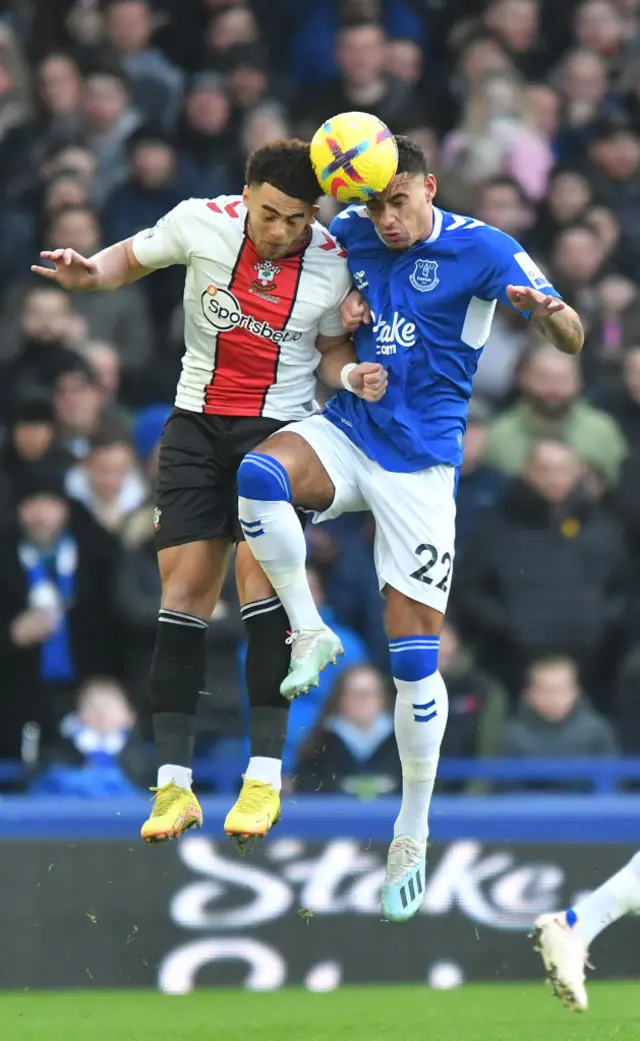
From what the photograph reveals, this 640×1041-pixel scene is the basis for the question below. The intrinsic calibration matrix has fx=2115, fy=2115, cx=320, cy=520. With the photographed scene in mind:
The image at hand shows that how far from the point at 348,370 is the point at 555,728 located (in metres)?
3.62

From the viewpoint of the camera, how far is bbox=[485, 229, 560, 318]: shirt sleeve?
25.9ft

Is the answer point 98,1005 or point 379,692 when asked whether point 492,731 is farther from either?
point 98,1005

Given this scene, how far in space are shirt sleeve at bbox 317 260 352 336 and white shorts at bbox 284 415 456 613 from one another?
394mm

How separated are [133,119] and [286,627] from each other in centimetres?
574

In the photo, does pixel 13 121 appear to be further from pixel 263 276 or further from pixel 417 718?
pixel 417 718

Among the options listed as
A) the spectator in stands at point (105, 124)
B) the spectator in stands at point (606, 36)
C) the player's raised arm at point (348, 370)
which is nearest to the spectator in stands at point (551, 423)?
the spectator in stands at point (105, 124)

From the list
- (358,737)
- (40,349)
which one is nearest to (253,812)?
(358,737)

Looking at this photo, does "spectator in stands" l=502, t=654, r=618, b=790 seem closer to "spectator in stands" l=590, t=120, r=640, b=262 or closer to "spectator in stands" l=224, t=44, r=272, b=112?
"spectator in stands" l=590, t=120, r=640, b=262

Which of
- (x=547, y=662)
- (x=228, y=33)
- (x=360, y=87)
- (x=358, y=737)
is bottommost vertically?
(x=358, y=737)

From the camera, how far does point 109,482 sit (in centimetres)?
1118

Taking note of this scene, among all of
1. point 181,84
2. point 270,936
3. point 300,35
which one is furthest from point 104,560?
point 300,35

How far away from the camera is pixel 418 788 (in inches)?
330

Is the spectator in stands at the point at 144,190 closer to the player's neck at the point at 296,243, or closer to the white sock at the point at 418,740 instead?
the player's neck at the point at 296,243

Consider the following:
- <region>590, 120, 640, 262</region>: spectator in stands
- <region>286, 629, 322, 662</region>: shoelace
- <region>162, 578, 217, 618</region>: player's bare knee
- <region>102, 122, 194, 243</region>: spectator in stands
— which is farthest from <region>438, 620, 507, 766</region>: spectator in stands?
<region>590, 120, 640, 262</region>: spectator in stands
